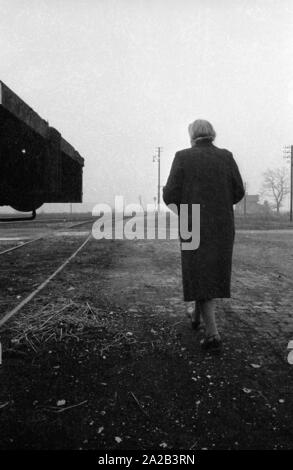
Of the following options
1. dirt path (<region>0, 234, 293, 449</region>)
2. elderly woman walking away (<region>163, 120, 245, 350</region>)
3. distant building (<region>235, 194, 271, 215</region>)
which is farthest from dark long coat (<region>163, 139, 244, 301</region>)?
distant building (<region>235, 194, 271, 215</region>)

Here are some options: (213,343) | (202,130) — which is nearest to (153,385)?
(213,343)

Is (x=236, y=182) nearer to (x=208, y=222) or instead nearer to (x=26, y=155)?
(x=208, y=222)

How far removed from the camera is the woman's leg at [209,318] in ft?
9.07

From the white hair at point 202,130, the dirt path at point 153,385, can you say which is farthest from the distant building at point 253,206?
the white hair at point 202,130

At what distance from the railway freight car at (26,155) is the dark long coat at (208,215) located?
3.65 ft

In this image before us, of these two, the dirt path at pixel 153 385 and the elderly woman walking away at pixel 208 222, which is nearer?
the dirt path at pixel 153 385

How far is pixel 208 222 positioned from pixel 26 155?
1.60 metres

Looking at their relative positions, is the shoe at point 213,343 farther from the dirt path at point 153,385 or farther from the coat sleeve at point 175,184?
the coat sleeve at point 175,184

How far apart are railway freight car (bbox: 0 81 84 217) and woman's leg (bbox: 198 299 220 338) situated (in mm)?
1686

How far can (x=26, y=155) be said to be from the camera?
286 cm

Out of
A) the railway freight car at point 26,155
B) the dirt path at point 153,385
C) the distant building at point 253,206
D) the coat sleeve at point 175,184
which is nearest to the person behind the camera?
the dirt path at point 153,385

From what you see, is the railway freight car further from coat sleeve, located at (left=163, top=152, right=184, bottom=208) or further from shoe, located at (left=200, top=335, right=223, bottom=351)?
shoe, located at (left=200, top=335, right=223, bottom=351)

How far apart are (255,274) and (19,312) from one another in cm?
414

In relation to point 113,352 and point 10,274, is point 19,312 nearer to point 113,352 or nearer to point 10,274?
point 113,352
